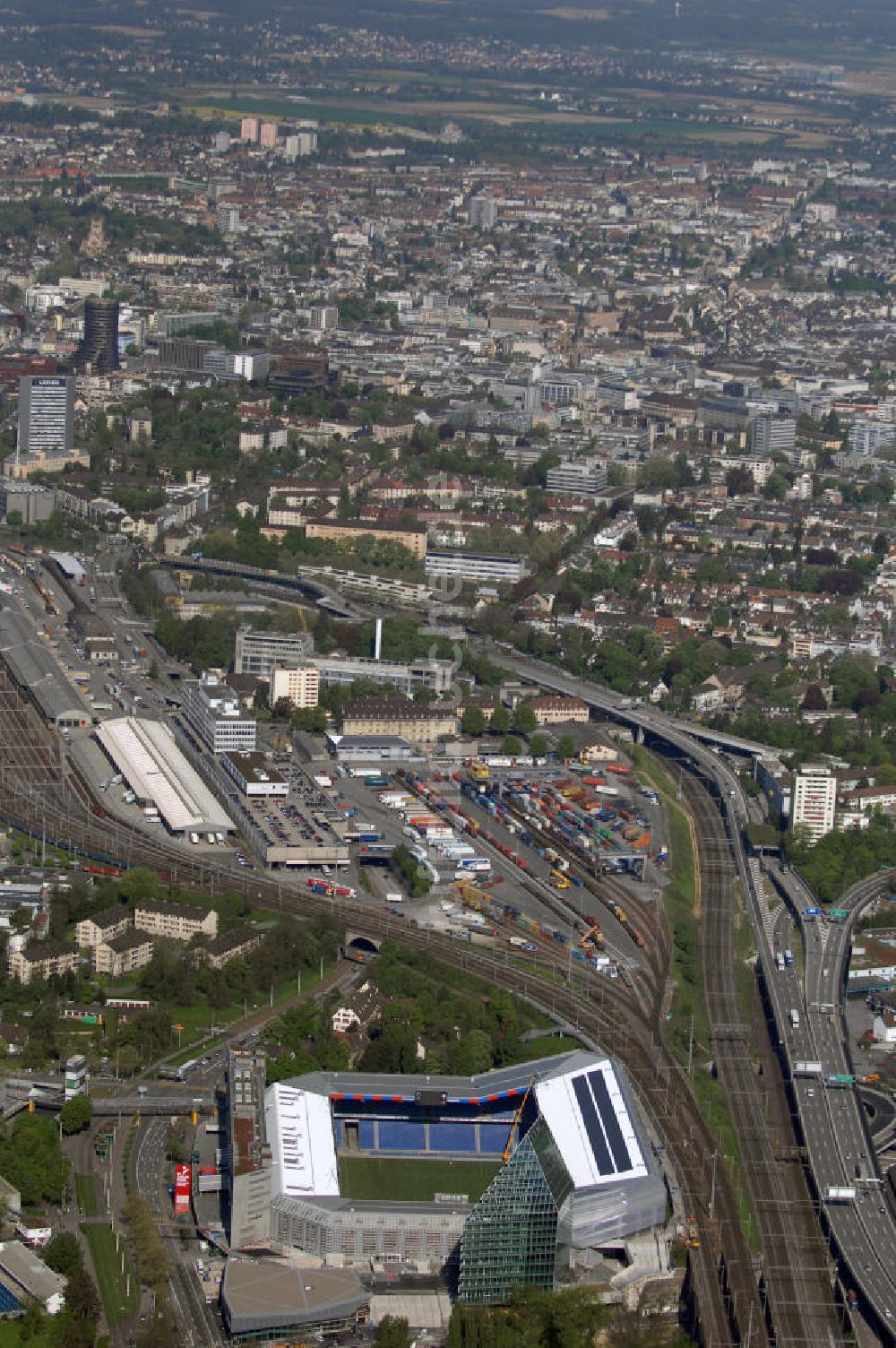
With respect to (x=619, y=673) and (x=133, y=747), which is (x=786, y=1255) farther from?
(x=619, y=673)

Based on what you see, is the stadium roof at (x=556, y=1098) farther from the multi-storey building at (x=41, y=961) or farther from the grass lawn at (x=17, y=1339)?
the multi-storey building at (x=41, y=961)

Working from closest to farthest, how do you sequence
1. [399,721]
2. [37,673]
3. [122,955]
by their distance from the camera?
[122,955] → [399,721] → [37,673]

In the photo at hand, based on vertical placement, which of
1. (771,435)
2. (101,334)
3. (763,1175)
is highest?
(763,1175)

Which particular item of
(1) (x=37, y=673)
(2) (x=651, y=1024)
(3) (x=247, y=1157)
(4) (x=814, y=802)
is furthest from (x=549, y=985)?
(1) (x=37, y=673)

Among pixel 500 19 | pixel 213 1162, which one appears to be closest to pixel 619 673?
pixel 213 1162

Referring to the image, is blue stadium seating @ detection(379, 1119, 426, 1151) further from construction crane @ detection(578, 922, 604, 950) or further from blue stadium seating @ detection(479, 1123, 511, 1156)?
construction crane @ detection(578, 922, 604, 950)

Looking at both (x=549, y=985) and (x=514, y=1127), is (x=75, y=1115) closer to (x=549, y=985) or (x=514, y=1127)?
(x=514, y=1127)

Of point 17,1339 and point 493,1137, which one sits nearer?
point 17,1339
